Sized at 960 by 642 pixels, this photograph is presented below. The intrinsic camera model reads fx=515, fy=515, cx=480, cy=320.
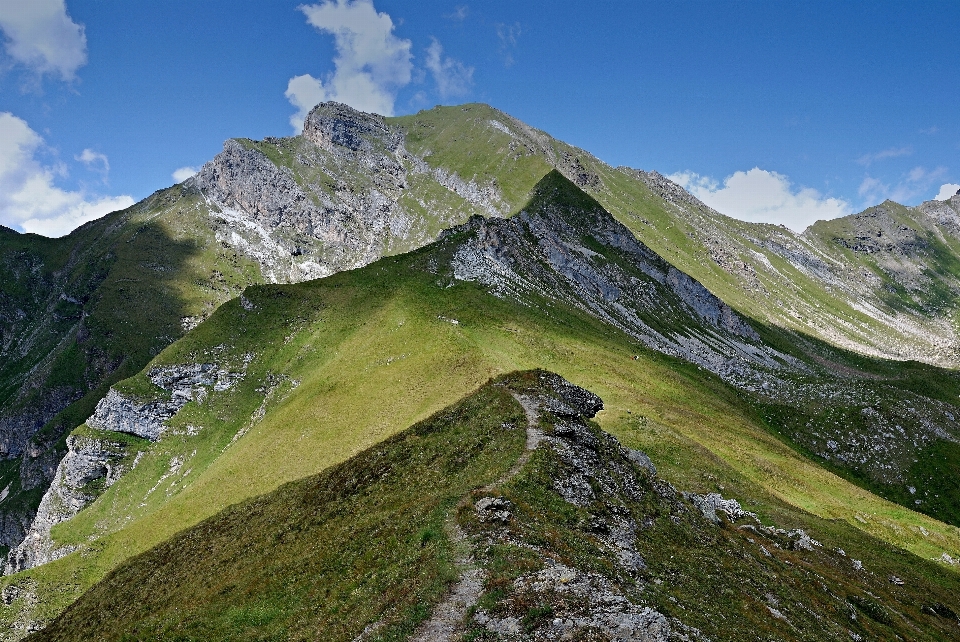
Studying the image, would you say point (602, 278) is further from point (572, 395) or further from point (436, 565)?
point (436, 565)

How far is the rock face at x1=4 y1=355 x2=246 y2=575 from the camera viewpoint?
82500mm

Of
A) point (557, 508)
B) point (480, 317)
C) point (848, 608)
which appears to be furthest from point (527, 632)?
point (480, 317)

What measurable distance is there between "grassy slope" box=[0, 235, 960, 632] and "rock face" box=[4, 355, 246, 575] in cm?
284

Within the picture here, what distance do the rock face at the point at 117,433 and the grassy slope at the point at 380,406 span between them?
2840mm

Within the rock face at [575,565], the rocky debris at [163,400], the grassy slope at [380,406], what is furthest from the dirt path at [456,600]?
the rocky debris at [163,400]

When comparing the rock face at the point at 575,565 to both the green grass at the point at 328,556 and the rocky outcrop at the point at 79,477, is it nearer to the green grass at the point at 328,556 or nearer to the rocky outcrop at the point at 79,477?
the green grass at the point at 328,556

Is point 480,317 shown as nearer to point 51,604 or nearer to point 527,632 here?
point 51,604

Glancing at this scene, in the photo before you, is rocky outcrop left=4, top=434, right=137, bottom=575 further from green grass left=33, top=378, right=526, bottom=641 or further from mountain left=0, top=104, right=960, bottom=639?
green grass left=33, top=378, right=526, bottom=641

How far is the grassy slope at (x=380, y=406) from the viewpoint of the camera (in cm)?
5106

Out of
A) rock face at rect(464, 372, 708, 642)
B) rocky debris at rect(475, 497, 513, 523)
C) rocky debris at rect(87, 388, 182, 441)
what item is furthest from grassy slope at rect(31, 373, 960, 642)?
rocky debris at rect(87, 388, 182, 441)

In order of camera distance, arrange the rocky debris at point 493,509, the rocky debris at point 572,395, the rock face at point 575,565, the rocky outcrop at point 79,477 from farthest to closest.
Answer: the rocky outcrop at point 79,477, the rocky debris at point 572,395, the rocky debris at point 493,509, the rock face at point 575,565

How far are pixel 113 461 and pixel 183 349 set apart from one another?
20.2 m

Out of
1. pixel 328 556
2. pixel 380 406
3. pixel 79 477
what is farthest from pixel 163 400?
pixel 328 556

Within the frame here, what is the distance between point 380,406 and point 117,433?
5623 cm
